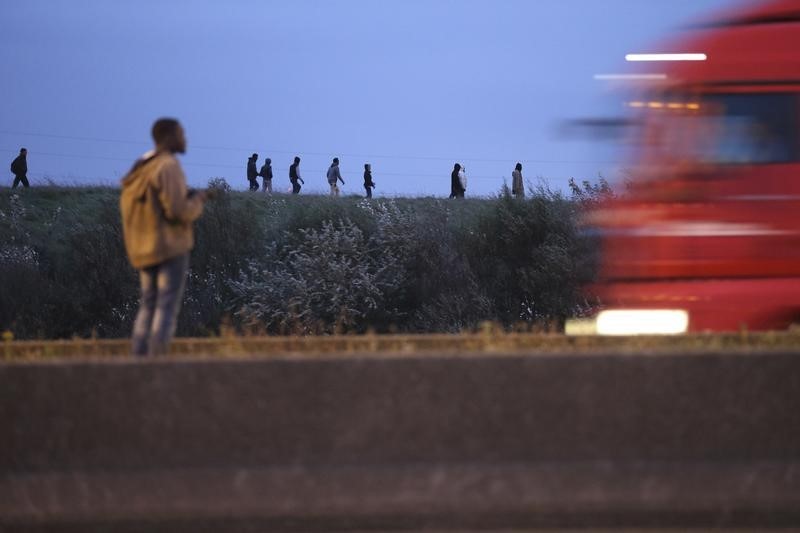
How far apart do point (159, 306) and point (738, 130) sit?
509 centimetres

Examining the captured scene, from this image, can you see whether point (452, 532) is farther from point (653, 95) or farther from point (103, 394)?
point (653, 95)

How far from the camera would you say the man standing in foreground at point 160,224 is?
799 centimetres


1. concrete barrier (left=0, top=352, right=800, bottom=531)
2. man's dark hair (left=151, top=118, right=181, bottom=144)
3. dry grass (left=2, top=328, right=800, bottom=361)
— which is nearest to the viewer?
concrete barrier (left=0, top=352, right=800, bottom=531)

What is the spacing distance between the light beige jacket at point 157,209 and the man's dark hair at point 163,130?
10 cm

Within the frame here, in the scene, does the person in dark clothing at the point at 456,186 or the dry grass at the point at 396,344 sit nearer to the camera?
the dry grass at the point at 396,344

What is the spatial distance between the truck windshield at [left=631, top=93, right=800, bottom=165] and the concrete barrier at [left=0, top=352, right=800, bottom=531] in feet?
14.5

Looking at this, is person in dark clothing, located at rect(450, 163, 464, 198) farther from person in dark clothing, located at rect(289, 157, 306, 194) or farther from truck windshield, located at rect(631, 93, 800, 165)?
truck windshield, located at rect(631, 93, 800, 165)

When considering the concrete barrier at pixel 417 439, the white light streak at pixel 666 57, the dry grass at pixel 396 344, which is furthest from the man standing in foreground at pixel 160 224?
the white light streak at pixel 666 57

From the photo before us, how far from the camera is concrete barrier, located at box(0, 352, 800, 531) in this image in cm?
633

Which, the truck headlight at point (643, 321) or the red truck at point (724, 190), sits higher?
the red truck at point (724, 190)

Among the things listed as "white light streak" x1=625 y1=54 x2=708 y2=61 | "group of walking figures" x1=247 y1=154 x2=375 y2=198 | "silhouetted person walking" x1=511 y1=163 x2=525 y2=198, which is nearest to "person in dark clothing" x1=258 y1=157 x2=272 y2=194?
"group of walking figures" x1=247 y1=154 x2=375 y2=198

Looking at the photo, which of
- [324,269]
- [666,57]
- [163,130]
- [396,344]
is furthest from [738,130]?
[324,269]

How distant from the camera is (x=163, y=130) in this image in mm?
8195

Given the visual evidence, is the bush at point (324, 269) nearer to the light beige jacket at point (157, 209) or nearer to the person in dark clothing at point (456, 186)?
the person in dark clothing at point (456, 186)
